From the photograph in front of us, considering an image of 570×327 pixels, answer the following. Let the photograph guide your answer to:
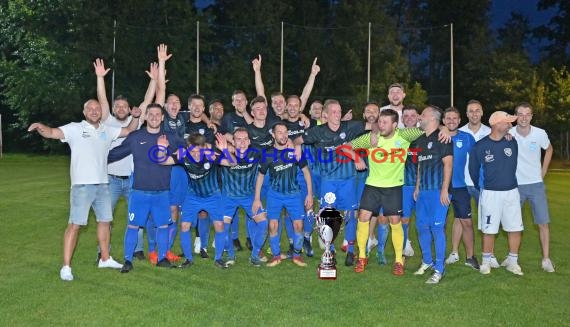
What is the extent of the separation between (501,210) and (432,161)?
1.07m

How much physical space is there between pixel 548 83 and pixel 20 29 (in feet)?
104

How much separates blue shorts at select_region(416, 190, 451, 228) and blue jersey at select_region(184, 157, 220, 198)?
2.61 metres

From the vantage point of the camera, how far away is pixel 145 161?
744 cm

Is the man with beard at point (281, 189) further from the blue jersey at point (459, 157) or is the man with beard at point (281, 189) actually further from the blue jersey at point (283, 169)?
the blue jersey at point (459, 157)

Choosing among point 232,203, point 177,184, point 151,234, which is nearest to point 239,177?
point 232,203

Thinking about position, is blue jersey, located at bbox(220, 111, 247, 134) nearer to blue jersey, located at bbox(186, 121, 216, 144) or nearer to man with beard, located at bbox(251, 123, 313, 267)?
blue jersey, located at bbox(186, 121, 216, 144)

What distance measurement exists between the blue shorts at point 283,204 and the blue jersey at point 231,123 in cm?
132

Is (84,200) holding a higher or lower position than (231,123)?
lower

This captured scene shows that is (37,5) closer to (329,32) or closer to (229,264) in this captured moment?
(329,32)

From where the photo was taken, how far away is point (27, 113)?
35.7 m

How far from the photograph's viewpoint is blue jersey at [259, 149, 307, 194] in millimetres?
7820

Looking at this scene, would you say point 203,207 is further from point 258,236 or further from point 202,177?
point 258,236

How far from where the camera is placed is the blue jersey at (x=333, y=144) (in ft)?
26.3

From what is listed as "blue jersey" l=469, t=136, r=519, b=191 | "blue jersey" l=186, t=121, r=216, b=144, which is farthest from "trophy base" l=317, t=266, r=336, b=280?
"blue jersey" l=186, t=121, r=216, b=144
